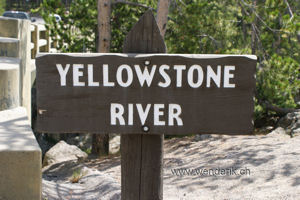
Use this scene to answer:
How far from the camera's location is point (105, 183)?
5355 millimetres

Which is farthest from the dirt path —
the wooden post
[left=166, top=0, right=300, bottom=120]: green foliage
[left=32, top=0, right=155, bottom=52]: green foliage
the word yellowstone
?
[left=32, top=0, right=155, bottom=52]: green foliage

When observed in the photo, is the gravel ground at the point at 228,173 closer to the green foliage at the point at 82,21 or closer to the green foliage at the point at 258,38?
the green foliage at the point at 258,38

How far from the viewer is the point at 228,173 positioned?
5.35m

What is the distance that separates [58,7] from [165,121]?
724 centimetres

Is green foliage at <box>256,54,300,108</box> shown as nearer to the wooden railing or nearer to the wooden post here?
the wooden railing

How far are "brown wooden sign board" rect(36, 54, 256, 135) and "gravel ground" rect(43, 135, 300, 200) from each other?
8.35ft

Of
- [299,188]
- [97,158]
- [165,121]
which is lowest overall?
[97,158]

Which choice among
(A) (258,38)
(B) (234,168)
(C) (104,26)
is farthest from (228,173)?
(C) (104,26)

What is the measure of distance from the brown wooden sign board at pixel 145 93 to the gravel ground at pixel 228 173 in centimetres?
254

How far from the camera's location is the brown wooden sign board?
194 cm

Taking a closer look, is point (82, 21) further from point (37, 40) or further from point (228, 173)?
point (228, 173)

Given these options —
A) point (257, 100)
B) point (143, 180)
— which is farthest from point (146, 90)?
point (257, 100)

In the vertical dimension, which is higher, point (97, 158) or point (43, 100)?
point (43, 100)

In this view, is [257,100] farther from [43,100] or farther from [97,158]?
[43,100]
